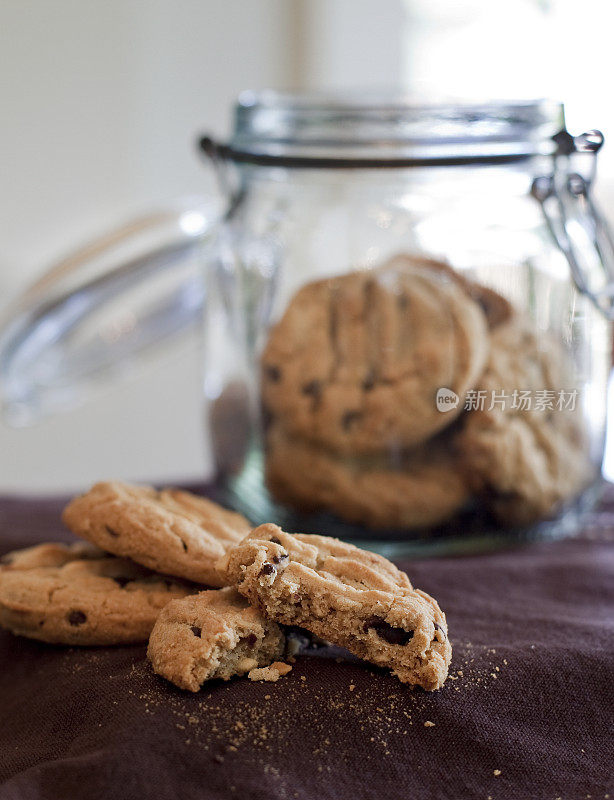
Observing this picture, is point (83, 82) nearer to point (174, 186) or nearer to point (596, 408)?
point (174, 186)

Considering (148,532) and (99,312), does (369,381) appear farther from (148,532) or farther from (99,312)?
(99,312)

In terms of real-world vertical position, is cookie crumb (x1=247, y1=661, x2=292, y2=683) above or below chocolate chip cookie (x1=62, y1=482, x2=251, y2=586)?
below

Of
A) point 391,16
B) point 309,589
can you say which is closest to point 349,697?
point 309,589

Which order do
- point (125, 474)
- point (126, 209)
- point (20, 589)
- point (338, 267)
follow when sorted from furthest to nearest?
point (125, 474)
point (126, 209)
point (338, 267)
point (20, 589)

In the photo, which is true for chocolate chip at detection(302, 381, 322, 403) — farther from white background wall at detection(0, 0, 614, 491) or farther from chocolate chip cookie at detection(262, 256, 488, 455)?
white background wall at detection(0, 0, 614, 491)

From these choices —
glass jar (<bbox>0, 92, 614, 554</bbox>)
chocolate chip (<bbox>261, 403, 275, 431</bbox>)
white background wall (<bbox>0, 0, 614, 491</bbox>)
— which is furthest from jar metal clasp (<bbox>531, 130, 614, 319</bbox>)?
white background wall (<bbox>0, 0, 614, 491</bbox>)

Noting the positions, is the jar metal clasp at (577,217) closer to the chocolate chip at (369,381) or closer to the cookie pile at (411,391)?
the cookie pile at (411,391)
